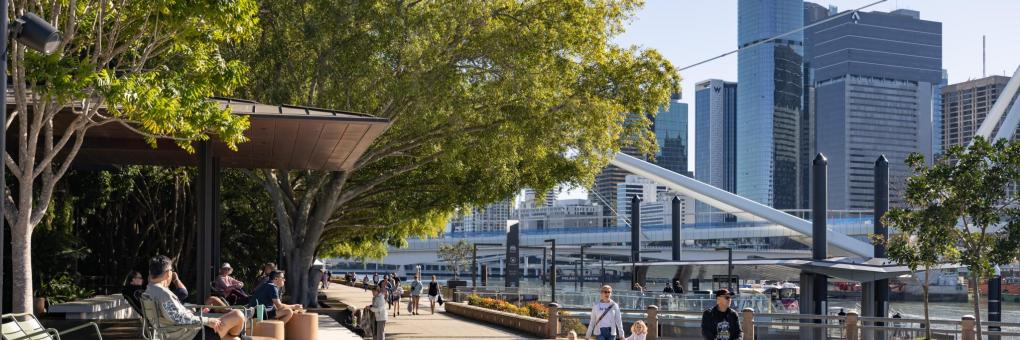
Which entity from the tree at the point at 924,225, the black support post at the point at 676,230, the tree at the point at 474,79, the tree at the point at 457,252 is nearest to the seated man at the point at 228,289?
the tree at the point at 474,79

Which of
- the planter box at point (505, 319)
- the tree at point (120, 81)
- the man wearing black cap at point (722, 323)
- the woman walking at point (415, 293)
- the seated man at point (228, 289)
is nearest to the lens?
the tree at point (120, 81)

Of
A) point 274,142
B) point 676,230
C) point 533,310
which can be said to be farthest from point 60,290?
point 676,230

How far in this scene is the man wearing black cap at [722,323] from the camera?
12.3 meters

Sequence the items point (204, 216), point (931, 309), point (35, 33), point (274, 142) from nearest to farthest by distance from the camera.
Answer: point (35, 33), point (204, 216), point (274, 142), point (931, 309)

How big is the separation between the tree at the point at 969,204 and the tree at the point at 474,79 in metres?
6.81

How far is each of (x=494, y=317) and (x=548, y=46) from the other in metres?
9.00

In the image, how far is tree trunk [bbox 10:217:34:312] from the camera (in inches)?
460

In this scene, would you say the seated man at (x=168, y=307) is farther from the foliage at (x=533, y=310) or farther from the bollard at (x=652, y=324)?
the foliage at (x=533, y=310)

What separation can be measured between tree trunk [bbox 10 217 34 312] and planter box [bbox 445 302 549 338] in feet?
50.1

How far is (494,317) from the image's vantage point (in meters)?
30.4

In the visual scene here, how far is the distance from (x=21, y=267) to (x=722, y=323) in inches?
291

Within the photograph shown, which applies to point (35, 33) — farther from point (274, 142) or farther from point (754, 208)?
point (754, 208)

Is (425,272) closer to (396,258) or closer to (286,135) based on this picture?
(396,258)

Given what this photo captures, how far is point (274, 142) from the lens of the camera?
691 inches
